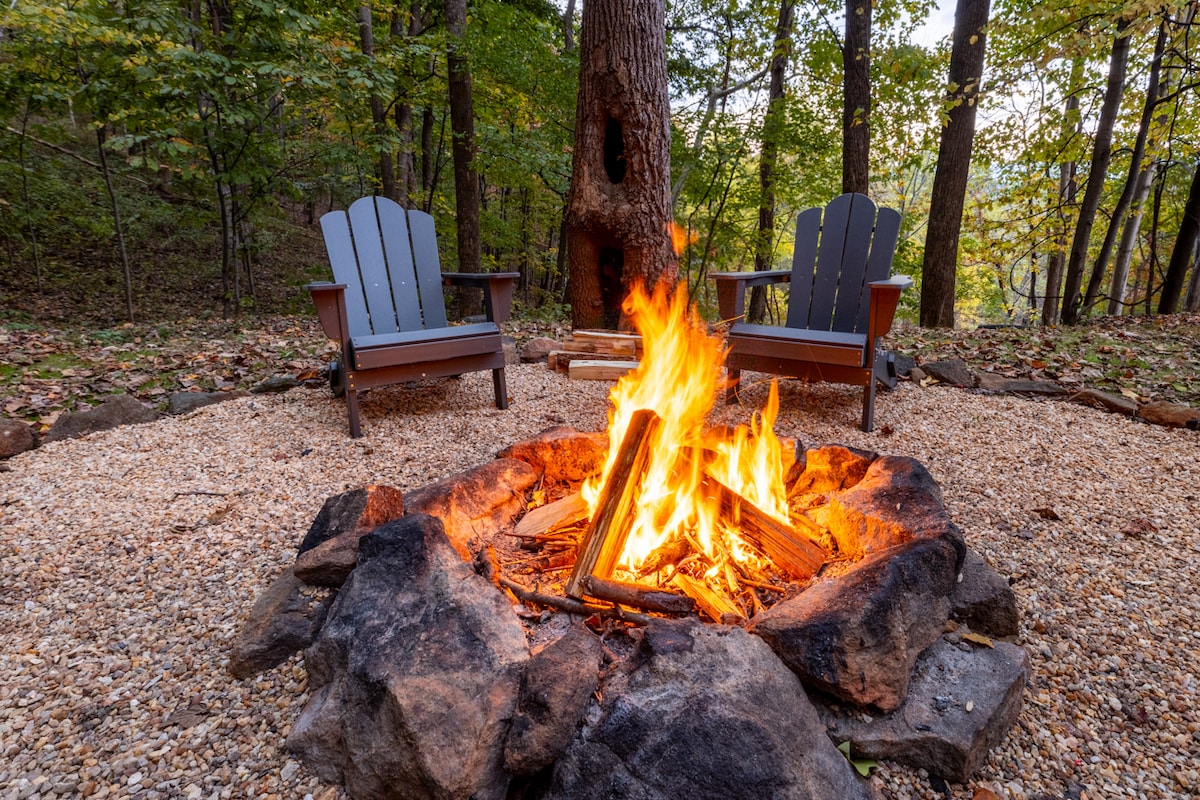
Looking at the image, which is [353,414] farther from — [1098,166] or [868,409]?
[1098,166]

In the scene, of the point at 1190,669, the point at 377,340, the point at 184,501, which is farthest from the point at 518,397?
the point at 1190,669

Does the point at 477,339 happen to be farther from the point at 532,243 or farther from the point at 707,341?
the point at 532,243

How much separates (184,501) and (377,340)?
3.58 feet

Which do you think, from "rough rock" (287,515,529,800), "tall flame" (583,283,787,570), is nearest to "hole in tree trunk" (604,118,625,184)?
"tall flame" (583,283,787,570)

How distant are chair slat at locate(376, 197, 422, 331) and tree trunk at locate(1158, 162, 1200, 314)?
24.3ft

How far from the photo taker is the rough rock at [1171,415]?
9.72 feet

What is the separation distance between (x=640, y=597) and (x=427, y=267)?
2768 millimetres

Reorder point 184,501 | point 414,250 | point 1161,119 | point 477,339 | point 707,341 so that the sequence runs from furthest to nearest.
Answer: point 1161,119 → point 414,250 → point 477,339 → point 707,341 → point 184,501

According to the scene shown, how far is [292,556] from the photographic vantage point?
1.90 metres

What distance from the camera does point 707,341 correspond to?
2482mm

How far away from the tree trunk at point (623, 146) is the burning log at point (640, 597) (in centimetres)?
296

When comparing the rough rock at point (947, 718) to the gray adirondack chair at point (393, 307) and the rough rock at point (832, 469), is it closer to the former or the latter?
Result: the rough rock at point (832, 469)

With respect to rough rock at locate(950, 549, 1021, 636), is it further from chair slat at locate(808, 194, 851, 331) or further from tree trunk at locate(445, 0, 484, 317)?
A: tree trunk at locate(445, 0, 484, 317)

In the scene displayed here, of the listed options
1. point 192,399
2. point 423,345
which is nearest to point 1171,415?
point 423,345
